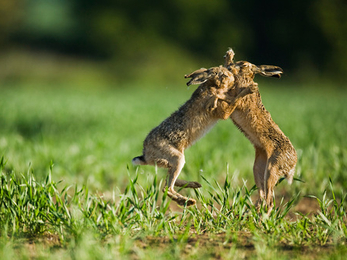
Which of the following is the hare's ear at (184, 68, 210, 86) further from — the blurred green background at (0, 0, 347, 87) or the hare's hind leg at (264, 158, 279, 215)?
the blurred green background at (0, 0, 347, 87)

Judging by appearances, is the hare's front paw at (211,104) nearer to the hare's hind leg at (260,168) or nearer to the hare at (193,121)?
the hare at (193,121)

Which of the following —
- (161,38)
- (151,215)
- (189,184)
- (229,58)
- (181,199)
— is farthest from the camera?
(161,38)

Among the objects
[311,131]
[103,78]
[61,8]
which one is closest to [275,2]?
[103,78]

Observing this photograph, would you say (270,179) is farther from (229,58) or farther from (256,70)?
(229,58)

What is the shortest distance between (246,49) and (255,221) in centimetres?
3291

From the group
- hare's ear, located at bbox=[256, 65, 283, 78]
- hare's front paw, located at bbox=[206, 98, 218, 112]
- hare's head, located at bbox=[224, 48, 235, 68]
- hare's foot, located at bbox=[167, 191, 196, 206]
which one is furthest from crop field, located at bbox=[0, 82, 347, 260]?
hare's ear, located at bbox=[256, 65, 283, 78]

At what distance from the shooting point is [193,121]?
3818 millimetres

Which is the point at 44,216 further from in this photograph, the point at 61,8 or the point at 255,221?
the point at 61,8

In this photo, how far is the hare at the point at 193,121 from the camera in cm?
372

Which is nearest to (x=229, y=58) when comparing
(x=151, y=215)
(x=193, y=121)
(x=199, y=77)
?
(x=199, y=77)

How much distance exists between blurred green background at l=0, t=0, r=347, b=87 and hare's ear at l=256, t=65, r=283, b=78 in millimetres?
27861

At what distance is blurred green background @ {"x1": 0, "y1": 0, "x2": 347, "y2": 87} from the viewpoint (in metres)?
33.2

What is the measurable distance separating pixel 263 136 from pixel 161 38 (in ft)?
115

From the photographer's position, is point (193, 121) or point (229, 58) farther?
point (229, 58)
